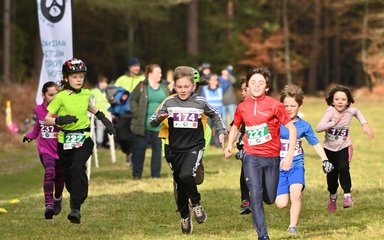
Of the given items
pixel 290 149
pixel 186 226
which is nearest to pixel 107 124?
pixel 186 226

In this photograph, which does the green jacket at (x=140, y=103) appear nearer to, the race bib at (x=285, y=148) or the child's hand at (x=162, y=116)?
the child's hand at (x=162, y=116)

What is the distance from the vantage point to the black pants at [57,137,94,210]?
11406 millimetres

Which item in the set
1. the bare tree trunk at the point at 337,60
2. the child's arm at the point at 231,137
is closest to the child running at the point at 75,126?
the child's arm at the point at 231,137

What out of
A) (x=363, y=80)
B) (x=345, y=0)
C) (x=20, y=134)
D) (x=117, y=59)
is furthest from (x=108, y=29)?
(x=20, y=134)

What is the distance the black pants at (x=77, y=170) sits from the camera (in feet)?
37.4

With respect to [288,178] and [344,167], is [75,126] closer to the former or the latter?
[288,178]

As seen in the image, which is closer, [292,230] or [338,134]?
[292,230]

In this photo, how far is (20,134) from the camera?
2930 cm

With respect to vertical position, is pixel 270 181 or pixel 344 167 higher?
pixel 270 181

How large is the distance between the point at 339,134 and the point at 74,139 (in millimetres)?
3617

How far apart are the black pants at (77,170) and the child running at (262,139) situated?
7.51 feet

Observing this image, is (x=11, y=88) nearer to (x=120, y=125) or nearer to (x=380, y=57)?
(x=120, y=125)

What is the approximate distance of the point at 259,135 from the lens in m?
9.80

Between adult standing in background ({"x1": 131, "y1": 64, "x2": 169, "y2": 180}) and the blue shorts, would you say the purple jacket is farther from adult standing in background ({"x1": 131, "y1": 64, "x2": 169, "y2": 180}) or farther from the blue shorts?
adult standing in background ({"x1": 131, "y1": 64, "x2": 169, "y2": 180})
